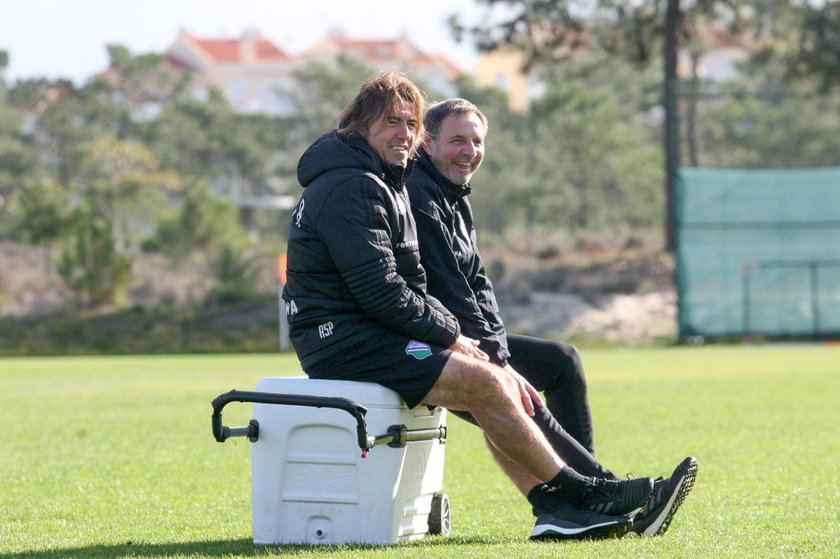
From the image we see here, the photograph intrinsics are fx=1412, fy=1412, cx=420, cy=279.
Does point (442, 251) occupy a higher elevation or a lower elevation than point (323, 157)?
lower

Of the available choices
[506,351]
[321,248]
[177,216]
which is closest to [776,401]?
[506,351]

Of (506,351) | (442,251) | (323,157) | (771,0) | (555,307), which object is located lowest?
(555,307)

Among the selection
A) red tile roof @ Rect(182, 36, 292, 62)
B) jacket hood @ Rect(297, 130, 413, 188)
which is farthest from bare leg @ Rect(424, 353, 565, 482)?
red tile roof @ Rect(182, 36, 292, 62)

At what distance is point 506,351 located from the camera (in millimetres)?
5781

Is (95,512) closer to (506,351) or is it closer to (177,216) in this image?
(506,351)

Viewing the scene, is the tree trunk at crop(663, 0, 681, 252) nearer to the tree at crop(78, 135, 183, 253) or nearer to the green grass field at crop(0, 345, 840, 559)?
the green grass field at crop(0, 345, 840, 559)

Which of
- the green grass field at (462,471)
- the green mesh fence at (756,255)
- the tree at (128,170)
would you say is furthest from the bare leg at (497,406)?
the tree at (128,170)

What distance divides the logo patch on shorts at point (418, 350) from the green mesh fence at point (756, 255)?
18301 mm

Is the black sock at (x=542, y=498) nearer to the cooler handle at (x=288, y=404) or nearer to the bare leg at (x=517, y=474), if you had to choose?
the bare leg at (x=517, y=474)

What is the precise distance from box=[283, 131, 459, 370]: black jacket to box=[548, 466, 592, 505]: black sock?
2.26 feet

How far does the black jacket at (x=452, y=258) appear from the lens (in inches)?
222

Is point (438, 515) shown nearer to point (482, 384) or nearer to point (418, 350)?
point (482, 384)

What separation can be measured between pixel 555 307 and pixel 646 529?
2223cm

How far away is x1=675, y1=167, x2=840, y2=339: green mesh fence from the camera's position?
76.2ft
